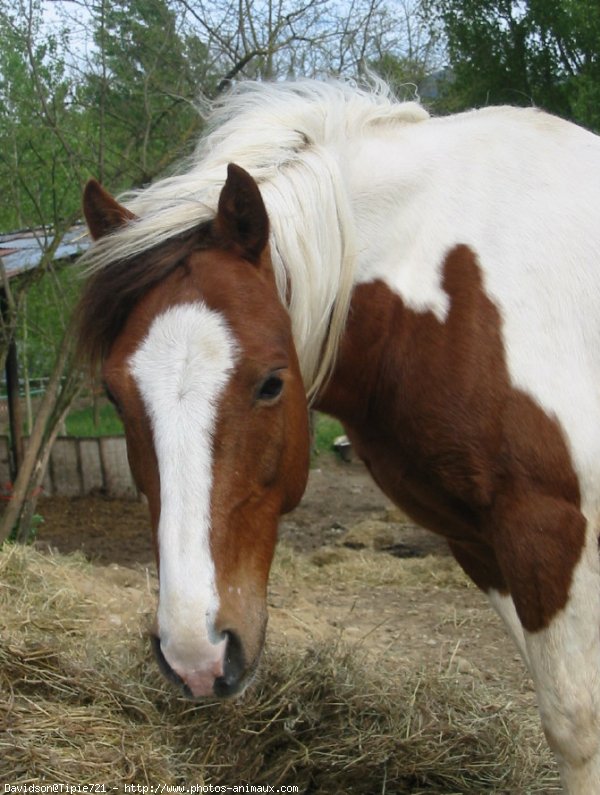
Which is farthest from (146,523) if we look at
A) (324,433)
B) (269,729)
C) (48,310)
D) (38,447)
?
(269,729)

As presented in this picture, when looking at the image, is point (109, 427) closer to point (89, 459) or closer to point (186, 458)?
point (89, 459)

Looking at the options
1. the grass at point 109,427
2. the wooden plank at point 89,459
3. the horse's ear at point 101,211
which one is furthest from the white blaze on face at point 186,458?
the wooden plank at point 89,459

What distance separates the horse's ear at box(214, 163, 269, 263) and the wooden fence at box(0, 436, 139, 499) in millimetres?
7112

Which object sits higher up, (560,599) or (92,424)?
(560,599)

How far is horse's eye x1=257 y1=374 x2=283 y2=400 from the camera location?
6.62ft

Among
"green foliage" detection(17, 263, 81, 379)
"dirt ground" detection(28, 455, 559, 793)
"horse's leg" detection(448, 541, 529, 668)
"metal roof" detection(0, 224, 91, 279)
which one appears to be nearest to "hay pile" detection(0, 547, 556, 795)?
"dirt ground" detection(28, 455, 559, 793)

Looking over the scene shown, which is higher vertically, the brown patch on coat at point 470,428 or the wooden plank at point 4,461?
the brown patch on coat at point 470,428

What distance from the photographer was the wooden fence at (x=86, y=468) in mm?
9078

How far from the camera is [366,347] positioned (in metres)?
2.47

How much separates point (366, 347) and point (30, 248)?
16.0 ft

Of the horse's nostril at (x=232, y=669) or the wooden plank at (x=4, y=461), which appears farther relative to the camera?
the wooden plank at (x=4, y=461)

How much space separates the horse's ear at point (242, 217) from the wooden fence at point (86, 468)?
7.11 metres

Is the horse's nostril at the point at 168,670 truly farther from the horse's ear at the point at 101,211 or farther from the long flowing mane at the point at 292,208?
the horse's ear at the point at 101,211

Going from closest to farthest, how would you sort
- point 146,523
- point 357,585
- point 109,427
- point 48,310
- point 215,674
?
point 215,674, point 357,585, point 146,523, point 48,310, point 109,427
